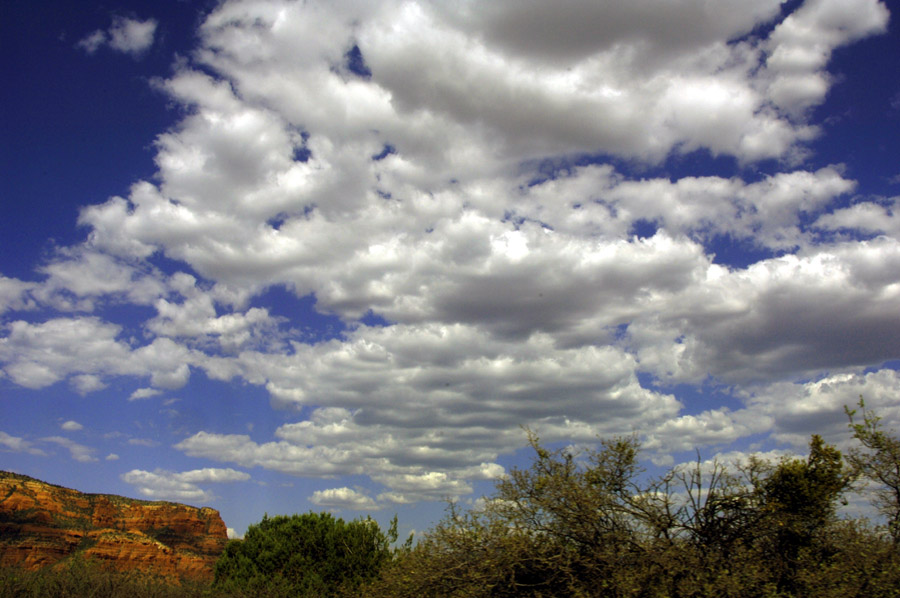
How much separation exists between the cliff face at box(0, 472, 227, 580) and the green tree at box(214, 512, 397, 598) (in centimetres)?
2790

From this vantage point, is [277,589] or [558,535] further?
[277,589]

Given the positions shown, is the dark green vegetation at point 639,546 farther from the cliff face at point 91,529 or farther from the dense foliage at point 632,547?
the cliff face at point 91,529

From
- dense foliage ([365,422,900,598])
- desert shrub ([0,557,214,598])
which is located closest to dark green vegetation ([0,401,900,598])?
dense foliage ([365,422,900,598])

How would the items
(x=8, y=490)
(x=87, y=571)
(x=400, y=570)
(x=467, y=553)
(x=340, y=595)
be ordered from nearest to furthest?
(x=467, y=553) < (x=400, y=570) < (x=87, y=571) < (x=340, y=595) < (x=8, y=490)

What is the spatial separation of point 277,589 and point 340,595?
2.70 meters

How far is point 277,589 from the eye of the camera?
82.5 feet

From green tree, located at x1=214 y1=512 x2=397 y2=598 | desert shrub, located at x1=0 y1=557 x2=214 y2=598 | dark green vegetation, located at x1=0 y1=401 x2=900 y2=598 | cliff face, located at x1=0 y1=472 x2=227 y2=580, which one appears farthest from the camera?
cliff face, located at x1=0 y1=472 x2=227 y2=580

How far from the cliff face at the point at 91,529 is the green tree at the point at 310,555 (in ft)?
91.5

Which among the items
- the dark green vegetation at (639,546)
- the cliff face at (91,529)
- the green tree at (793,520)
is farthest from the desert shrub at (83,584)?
the cliff face at (91,529)

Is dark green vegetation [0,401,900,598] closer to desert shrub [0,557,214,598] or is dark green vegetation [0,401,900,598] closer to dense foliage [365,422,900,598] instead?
dense foliage [365,422,900,598]

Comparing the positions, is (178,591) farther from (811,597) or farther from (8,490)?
(8,490)

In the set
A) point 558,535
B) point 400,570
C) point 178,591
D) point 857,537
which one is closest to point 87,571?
point 178,591

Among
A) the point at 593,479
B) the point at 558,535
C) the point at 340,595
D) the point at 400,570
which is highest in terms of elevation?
the point at 593,479

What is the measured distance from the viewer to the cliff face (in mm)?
61656
